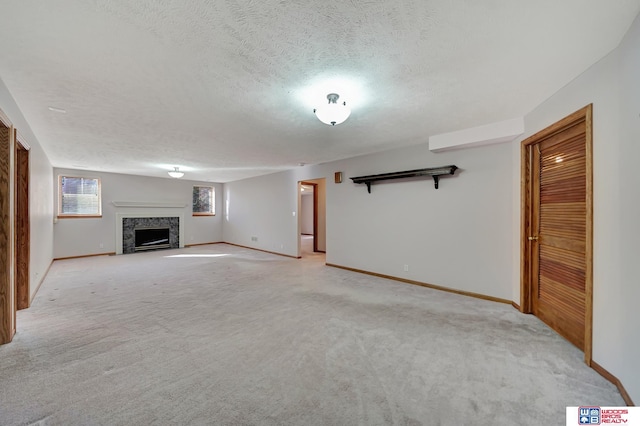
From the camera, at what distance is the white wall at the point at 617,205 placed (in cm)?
153

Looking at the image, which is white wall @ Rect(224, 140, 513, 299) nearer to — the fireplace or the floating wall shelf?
the floating wall shelf

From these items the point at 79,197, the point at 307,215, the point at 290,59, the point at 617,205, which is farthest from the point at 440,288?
the point at 307,215

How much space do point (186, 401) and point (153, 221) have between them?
301 inches

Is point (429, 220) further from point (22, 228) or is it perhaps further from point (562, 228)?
point (22, 228)

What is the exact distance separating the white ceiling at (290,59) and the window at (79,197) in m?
4.41

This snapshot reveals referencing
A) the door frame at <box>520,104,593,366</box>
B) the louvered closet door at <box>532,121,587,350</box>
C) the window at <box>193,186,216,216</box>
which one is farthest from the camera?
the window at <box>193,186,216,216</box>

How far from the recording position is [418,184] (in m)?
4.13

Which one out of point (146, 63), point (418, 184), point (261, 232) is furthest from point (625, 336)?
point (261, 232)

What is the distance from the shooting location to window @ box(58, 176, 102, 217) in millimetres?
6383

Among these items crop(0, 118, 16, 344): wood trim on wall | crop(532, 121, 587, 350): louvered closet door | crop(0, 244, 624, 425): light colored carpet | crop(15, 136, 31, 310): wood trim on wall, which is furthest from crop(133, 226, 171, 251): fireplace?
crop(532, 121, 587, 350): louvered closet door

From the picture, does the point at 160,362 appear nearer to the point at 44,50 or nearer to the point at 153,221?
the point at 44,50

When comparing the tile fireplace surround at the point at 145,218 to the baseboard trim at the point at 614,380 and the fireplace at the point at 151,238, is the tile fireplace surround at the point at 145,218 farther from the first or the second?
the baseboard trim at the point at 614,380

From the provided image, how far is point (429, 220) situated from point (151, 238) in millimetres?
8069

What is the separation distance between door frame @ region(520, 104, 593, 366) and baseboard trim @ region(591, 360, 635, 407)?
0.21 feet
